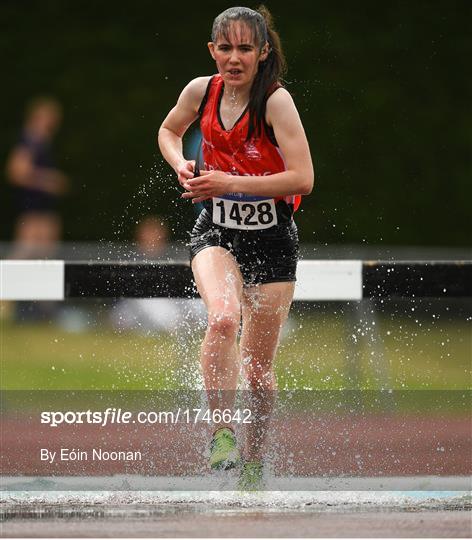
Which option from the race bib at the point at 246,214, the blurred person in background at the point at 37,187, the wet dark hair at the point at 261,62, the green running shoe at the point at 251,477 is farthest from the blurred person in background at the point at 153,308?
the wet dark hair at the point at 261,62

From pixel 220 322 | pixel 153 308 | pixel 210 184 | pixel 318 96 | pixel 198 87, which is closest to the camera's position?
pixel 210 184

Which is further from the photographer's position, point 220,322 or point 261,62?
point 261,62

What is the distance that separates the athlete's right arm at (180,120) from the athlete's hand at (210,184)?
327mm

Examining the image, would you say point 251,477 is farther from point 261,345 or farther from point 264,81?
point 264,81

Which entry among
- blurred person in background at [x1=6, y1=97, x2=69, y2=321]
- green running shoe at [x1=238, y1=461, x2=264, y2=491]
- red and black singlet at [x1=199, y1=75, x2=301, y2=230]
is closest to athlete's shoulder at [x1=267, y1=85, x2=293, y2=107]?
red and black singlet at [x1=199, y1=75, x2=301, y2=230]

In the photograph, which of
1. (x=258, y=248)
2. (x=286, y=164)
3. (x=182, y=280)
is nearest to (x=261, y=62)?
(x=286, y=164)

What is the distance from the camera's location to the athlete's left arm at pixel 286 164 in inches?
289

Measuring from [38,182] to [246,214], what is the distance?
29.6 feet

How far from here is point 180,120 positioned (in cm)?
790

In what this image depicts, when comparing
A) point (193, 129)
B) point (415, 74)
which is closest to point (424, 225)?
point (415, 74)

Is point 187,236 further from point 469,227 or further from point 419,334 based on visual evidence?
point 469,227

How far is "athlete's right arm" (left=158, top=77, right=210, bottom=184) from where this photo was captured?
775 cm

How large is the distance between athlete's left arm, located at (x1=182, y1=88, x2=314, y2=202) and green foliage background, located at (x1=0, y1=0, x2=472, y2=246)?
8.96 meters

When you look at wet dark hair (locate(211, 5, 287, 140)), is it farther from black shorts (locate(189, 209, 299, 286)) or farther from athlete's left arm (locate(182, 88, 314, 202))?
black shorts (locate(189, 209, 299, 286))
